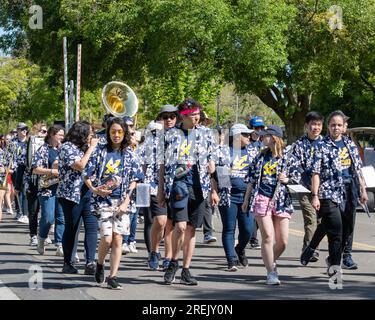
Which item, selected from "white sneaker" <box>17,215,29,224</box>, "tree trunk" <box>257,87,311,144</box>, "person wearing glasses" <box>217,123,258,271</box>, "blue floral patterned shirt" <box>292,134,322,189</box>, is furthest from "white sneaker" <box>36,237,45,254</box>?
"tree trunk" <box>257,87,311,144</box>

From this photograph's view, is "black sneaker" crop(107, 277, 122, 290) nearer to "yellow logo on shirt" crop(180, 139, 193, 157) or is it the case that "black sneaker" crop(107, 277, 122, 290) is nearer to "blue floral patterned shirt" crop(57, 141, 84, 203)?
"yellow logo on shirt" crop(180, 139, 193, 157)

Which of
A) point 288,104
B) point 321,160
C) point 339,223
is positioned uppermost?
point 288,104

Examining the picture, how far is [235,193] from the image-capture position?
10.7m

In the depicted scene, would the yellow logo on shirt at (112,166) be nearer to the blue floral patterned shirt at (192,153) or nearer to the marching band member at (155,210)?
the blue floral patterned shirt at (192,153)

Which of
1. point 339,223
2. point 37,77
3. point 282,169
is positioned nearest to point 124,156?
point 282,169

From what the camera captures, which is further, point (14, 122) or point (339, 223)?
point (14, 122)

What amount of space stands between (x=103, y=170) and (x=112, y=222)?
555 mm

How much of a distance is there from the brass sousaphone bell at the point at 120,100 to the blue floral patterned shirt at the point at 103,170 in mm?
3914

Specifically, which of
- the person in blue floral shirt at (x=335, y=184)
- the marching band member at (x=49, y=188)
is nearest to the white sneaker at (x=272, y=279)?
the person in blue floral shirt at (x=335, y=184)

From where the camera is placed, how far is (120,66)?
35062 mm

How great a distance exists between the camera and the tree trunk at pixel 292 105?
32469mm

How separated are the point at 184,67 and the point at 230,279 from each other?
826 inches

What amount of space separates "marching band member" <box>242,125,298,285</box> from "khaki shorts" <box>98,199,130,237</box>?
139 centimetres

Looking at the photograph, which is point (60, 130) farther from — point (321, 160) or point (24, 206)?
point (24, 206)
